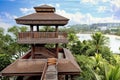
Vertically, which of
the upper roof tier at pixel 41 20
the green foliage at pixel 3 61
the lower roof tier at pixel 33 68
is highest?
the upper roof tier at pixel 41 20

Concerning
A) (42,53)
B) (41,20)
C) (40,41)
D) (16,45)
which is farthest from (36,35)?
(16,45)

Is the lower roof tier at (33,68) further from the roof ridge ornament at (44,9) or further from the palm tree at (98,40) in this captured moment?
the palm tree at (98,40)

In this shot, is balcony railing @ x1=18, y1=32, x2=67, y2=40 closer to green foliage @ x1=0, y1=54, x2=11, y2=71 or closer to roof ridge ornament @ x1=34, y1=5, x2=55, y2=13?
roof ridge ornament @ x1=34, y1=5, x2=55, y2=13

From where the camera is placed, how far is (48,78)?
725cm

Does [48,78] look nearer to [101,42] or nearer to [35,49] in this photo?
[35,49]

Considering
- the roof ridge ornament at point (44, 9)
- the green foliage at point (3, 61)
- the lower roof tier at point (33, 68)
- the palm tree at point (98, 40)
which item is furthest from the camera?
the palm tree at point (98, 40)

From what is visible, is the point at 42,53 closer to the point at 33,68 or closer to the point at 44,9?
the point at 33,68

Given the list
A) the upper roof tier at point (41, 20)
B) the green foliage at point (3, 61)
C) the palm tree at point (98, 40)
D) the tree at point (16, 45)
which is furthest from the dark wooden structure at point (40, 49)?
the tree at point (16, 45)

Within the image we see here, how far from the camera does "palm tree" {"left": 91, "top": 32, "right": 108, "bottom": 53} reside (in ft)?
75.8

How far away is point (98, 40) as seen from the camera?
2323cm

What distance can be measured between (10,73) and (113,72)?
184 inches

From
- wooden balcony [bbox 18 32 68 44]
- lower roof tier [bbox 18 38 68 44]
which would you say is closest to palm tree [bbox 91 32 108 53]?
wooden balcony [bbox 18 32 68 44]

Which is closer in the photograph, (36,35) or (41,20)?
(41,20)

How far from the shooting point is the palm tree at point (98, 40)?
23.1 m
